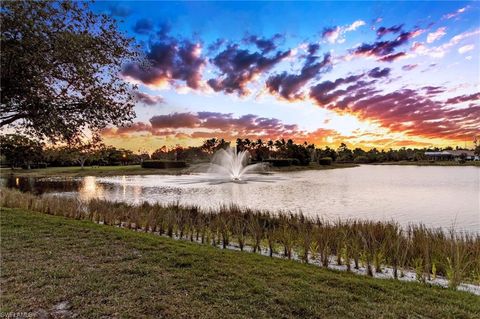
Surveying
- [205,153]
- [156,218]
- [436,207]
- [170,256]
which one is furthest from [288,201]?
[205,153]

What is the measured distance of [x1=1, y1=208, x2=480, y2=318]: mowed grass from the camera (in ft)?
14.7

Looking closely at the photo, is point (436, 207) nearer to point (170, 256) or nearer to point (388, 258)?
point (388, 258)

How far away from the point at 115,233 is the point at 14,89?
493 cm

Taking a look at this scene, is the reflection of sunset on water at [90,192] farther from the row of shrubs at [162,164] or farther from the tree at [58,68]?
the row of shrubs at [162,164]

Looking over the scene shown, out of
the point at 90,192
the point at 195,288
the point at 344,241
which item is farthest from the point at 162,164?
the point at 195,288

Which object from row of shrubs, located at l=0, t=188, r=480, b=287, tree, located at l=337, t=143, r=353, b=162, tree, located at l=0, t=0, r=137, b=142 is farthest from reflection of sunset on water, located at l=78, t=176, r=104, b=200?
tree, located at l=337, t=143, r=353, b=162

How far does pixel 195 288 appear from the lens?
205 inches

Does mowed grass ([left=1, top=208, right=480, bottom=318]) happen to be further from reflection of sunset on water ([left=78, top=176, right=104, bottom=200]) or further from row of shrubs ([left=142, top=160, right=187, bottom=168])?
row of shrubs ([left=142, top=160, right=187, bottom=168])

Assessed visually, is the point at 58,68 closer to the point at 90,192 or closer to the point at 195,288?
the point at 195,288

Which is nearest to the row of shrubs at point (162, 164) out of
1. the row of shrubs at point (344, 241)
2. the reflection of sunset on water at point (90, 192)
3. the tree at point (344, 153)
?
the reflection of sunset on water at point (90, 192)

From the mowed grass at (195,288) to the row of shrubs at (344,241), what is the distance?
124cm

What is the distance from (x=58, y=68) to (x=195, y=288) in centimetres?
539

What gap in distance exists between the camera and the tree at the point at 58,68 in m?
5.75

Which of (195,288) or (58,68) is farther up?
(58,68)
